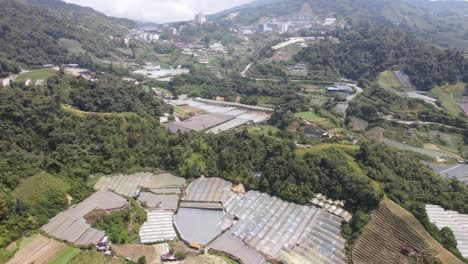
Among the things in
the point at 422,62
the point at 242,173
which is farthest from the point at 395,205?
the point at 422,62

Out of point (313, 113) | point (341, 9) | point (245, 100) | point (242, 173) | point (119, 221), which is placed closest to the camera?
point (119, 221)

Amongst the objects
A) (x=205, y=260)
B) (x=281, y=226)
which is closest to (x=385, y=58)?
(x=281, y=226)

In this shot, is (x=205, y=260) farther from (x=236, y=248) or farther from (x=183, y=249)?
(x=236, y=248)

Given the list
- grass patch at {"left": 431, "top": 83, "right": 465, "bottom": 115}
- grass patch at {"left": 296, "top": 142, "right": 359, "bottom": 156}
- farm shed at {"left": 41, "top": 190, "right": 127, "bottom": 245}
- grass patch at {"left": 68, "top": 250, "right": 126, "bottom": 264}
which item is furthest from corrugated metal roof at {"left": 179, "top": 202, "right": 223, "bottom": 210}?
grass patch at {"left": 431, "top": 83, "right": 465, "bottom": 115}

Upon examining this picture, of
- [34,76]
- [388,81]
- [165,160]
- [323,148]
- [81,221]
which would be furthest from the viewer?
[388,81]

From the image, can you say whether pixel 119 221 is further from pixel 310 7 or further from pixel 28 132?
pixel 310 7
